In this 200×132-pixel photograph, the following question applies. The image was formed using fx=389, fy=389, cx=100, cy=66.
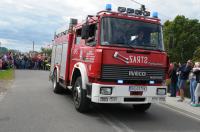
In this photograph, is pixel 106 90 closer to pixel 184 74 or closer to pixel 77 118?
pixel 77 118

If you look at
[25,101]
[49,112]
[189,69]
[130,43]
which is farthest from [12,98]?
[189,69]

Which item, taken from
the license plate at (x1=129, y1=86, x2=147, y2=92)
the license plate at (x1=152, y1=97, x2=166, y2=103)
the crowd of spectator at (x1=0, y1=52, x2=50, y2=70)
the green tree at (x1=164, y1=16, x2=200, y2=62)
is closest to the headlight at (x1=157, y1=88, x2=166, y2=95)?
the license plate at (x1=152, y1=97, x2=166, y2=103)

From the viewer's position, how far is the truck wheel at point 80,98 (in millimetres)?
11247

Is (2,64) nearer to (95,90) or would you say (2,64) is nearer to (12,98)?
(12,98)

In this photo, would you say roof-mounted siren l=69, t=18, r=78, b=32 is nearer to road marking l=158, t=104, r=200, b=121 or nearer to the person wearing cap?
road marking l=158, t=104, r=200, b=121

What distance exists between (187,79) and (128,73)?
693 centimetres

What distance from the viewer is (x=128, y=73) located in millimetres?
10633

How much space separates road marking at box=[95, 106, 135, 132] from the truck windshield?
2080mm

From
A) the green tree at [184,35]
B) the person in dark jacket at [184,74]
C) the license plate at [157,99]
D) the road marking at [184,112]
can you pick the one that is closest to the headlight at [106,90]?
the license plate at [157,99]

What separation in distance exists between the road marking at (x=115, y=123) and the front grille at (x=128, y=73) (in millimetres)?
1141

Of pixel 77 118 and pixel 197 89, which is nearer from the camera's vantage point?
pixel 77 118

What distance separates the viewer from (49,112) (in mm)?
11391

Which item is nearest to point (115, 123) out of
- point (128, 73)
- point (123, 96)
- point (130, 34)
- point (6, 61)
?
point (123, 96)

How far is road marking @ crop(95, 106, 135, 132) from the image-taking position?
944 centimetres
